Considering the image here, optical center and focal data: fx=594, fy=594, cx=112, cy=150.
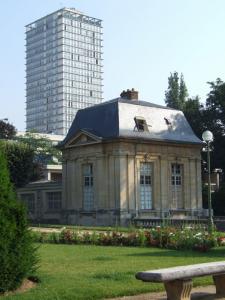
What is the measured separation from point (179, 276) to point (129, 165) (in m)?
28.7

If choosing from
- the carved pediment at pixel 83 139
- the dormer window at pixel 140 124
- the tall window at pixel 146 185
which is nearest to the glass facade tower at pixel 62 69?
the carved pediment at pixel 83 139

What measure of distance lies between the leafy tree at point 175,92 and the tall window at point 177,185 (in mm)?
17393

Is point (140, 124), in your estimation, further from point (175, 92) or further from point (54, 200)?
point (175, 92)

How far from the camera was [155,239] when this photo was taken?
19.1 meters

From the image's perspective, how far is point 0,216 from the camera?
31.1 ft

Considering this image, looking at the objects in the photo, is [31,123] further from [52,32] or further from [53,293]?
[53,293]

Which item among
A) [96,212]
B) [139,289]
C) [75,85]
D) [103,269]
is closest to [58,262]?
[103,269]

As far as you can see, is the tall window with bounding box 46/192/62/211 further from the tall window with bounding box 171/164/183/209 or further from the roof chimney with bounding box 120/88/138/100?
the tall window with bounding box 171/164/183/209

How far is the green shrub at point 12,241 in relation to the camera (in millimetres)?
9258

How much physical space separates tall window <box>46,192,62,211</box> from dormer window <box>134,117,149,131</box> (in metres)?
11.1

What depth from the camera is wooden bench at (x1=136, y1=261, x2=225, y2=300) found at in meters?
8.65

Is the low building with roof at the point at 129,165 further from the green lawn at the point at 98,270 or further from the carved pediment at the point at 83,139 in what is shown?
the green lawn at the point at 98,270

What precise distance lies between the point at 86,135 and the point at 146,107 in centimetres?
454

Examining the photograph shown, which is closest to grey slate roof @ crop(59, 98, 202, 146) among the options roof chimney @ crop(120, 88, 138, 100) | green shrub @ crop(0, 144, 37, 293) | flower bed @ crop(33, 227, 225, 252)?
roof chimney @ crop(120, 88, 138, 100)
